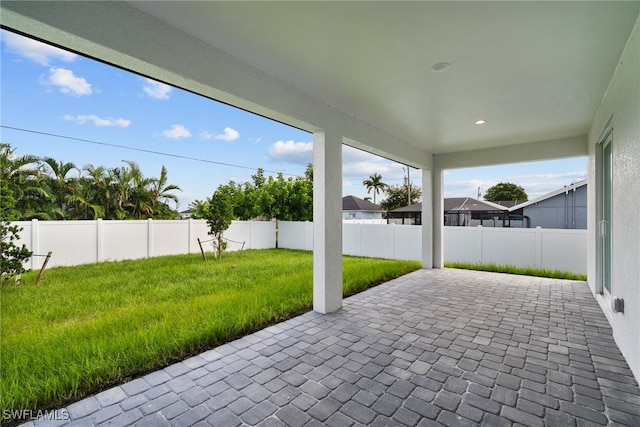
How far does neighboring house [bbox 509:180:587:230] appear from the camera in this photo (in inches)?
555

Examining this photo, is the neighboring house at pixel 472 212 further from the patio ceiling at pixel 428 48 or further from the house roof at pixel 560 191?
the patio ceiling at pixel 428 48

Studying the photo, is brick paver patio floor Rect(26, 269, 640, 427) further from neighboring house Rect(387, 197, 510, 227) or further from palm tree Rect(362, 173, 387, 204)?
palm tree Rect(362, 173, 387, 204)

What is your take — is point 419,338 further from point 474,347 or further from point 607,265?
point 607,265

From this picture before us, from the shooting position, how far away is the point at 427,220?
23.2ft

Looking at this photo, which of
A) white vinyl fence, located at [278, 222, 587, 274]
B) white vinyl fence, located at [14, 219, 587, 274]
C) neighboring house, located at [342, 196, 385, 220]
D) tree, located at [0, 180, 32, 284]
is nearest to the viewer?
tree, located at [0, 180, 32, 284]

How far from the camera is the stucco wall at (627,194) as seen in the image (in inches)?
85.8

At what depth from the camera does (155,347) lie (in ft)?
8.78

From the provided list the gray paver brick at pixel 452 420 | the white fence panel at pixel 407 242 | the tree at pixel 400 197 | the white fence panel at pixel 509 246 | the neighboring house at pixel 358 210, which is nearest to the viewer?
the gray paver brick at pixel 452 420

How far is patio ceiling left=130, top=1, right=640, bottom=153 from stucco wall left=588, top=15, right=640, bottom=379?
232 millimetres

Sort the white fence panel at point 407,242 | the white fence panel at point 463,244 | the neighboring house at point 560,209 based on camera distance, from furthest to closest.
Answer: the neighboring house at point 560,209, the white fence panel at point 407,242, the white fence panel at point 463,244

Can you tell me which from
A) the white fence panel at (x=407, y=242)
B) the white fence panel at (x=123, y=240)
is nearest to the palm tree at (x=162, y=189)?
the white fence panel at (x=123, y=240)

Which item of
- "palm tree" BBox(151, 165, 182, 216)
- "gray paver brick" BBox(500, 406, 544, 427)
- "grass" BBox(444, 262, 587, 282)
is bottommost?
"gray paver brick" BBox(500, 406, 544, 427)

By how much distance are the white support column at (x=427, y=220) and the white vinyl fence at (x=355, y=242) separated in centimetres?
175

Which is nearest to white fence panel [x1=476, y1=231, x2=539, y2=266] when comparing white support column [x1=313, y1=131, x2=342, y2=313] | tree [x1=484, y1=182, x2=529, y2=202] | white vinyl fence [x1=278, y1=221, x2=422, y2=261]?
white vinyl fence [x1=278, y1=221, x2=422, y2=261]
